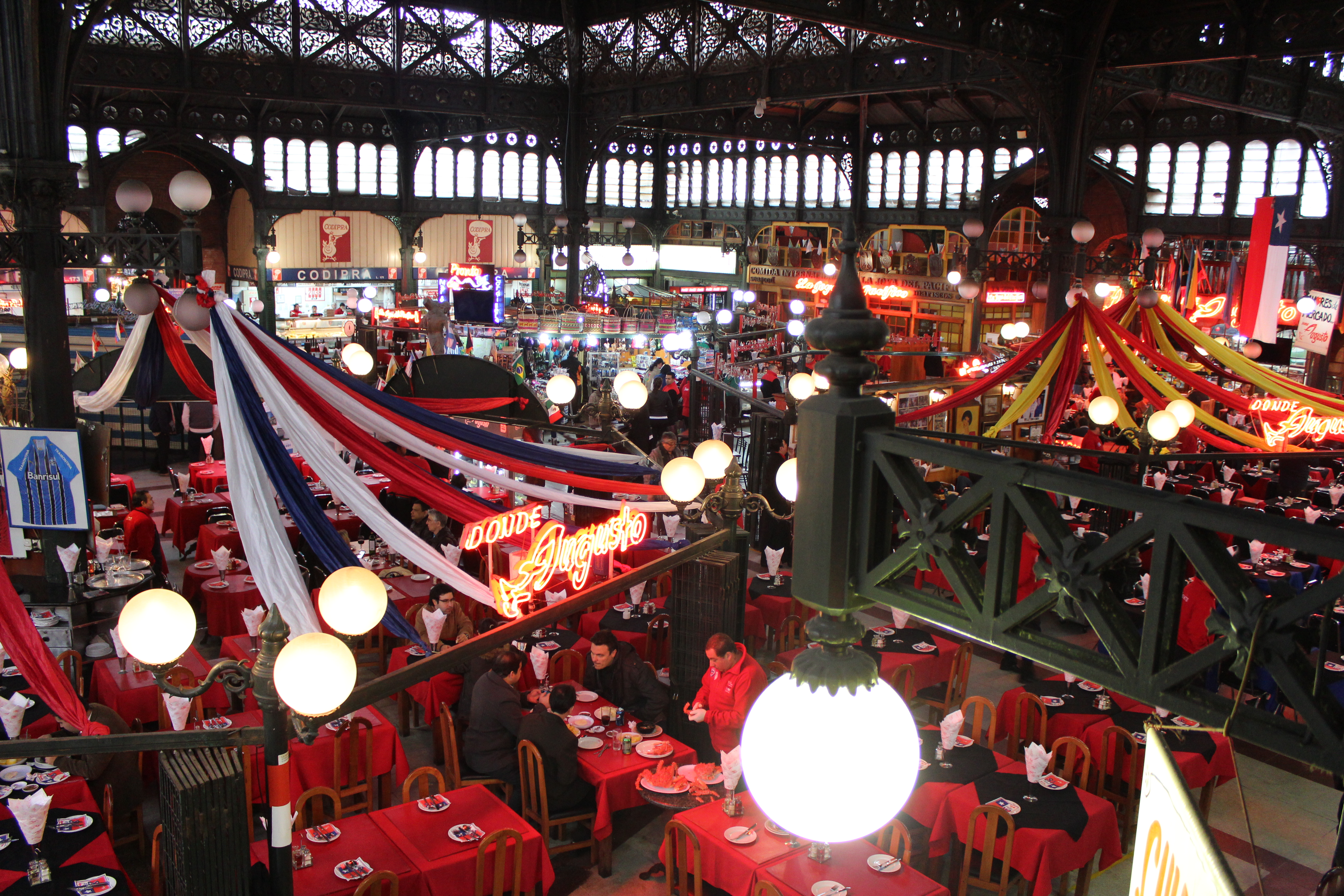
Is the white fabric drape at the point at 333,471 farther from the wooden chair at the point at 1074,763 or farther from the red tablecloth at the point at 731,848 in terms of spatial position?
the wooden chair at the point at 1074,763

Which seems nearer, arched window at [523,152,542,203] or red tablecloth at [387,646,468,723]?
red tablecloth at [387,646,468,723]

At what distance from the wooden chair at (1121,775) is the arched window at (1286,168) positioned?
16.2 m

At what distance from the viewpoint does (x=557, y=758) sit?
6379 millimetres

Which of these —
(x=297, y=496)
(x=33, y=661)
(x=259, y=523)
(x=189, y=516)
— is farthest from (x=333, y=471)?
(x=189, y=516)

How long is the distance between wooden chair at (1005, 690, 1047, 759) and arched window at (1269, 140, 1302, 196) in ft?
52.7

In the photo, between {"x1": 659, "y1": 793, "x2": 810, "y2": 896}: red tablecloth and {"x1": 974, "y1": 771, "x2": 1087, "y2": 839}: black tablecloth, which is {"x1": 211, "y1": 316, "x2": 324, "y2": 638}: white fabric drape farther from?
{"x1": 974, "y1": 771, "x2": 1087, "y2": 839}: black tablecloth

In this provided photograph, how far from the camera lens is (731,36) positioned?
576 inches

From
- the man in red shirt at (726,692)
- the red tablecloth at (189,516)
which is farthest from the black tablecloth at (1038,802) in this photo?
the red tablecloth at (189,516)

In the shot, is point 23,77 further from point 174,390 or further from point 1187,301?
point 1187,301

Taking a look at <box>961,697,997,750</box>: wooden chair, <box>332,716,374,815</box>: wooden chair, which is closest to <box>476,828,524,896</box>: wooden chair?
<box>332,716,374,815</box>: wooden chair

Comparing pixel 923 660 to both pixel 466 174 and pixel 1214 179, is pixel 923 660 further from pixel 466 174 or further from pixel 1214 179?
pixel 466 174

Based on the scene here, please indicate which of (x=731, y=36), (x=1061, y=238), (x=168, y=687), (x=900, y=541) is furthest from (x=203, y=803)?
(x=731, y=36)

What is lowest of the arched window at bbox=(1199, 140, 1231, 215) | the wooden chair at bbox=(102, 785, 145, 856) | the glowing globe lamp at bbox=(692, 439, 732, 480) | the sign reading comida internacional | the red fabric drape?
the wooden chair at bbox=(102, 785, 145, 856)

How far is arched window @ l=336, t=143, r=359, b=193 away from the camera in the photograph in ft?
88.2
